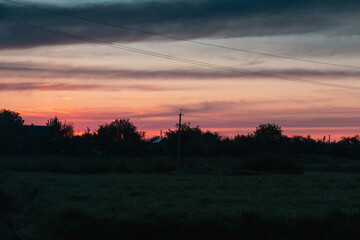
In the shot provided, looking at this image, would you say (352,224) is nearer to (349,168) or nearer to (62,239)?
(62,239)

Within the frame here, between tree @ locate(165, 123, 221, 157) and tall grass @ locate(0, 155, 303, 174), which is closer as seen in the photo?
tall grass @ locate(0, 155, 303, 174)

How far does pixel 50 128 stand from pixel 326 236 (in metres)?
84.7

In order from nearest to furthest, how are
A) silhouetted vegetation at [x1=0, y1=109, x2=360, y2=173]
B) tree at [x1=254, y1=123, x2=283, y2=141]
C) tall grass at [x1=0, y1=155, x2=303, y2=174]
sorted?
1. tall grass at [x1=0, y1=155, x2=303, y2=174]
2. silhouetted vegetation at [x1=0, y1=109, x2=360, y2=173]
3. tree at [x1=254, y1=123, x2=283, y2=141]

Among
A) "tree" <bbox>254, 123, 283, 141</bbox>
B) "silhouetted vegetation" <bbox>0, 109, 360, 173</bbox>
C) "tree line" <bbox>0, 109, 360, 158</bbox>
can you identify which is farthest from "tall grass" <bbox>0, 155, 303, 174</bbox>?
"tree" <bbox>254, 123, 283, 141</bbox>

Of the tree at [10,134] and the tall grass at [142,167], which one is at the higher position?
the tree at [10,134]

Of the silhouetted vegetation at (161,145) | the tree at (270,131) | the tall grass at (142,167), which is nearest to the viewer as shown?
the tall grass at (142,167)

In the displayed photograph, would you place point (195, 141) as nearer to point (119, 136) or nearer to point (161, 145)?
point (161, 145)

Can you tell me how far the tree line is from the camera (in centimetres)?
7106

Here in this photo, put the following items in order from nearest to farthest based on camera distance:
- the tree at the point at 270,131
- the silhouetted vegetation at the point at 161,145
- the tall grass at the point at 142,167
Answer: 1. the tall grass at the point at 142,167
2. the silhouetted vegetation at the point at 161,145
3. the tree at the point at 270,131

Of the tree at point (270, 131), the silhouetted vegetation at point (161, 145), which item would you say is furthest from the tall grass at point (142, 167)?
the tree at point (270, 131)

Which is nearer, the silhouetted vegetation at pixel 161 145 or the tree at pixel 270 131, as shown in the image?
the silhouetted vegetation at pixel 161 145

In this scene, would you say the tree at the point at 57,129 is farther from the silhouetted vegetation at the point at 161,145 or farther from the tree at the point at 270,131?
the tree at the point at 270,131

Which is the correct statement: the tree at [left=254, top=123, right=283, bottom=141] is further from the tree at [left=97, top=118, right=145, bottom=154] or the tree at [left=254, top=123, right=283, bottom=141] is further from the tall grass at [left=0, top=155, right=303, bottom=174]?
the tall grass at [left=0, top=155, right=303, bottom=174]

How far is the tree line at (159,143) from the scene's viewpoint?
71056 mm
